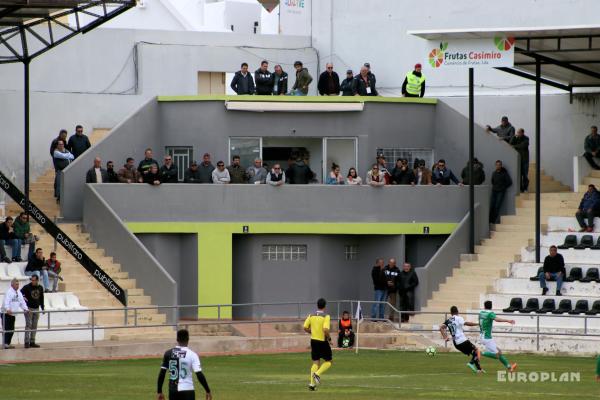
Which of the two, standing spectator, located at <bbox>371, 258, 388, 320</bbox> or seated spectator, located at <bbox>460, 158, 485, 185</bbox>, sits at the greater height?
seated spectator, located at <bbox>460, 158, 485, 185</bbox>

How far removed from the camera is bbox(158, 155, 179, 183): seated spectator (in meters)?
42.8

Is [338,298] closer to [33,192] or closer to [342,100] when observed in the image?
[342,100]

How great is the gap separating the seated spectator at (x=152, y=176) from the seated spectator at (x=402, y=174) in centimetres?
654

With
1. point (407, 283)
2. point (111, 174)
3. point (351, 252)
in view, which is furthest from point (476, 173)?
point (111, 174)

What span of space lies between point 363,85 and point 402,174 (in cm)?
313

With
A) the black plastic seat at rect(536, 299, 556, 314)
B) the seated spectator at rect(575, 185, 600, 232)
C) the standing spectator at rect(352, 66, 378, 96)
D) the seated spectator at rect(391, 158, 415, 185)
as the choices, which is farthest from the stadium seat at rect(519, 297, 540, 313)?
the standing spectator at rect(352, 66, 378, 96)

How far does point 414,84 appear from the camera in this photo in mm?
45750

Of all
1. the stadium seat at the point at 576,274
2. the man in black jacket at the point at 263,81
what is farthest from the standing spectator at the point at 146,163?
the stadium seat at the point at 576,274

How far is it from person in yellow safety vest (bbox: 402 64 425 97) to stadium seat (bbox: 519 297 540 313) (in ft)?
29.6

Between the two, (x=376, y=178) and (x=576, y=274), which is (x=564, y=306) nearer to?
(x=576, y=274)

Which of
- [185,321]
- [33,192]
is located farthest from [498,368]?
[33,192]

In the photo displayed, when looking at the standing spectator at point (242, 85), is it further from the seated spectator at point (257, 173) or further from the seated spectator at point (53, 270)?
the seated spectator at point (53, 270)

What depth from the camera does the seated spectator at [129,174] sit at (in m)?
42.4

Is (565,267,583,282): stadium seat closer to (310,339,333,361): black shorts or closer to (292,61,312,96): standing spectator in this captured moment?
(292,61,312,96): standing spectator
